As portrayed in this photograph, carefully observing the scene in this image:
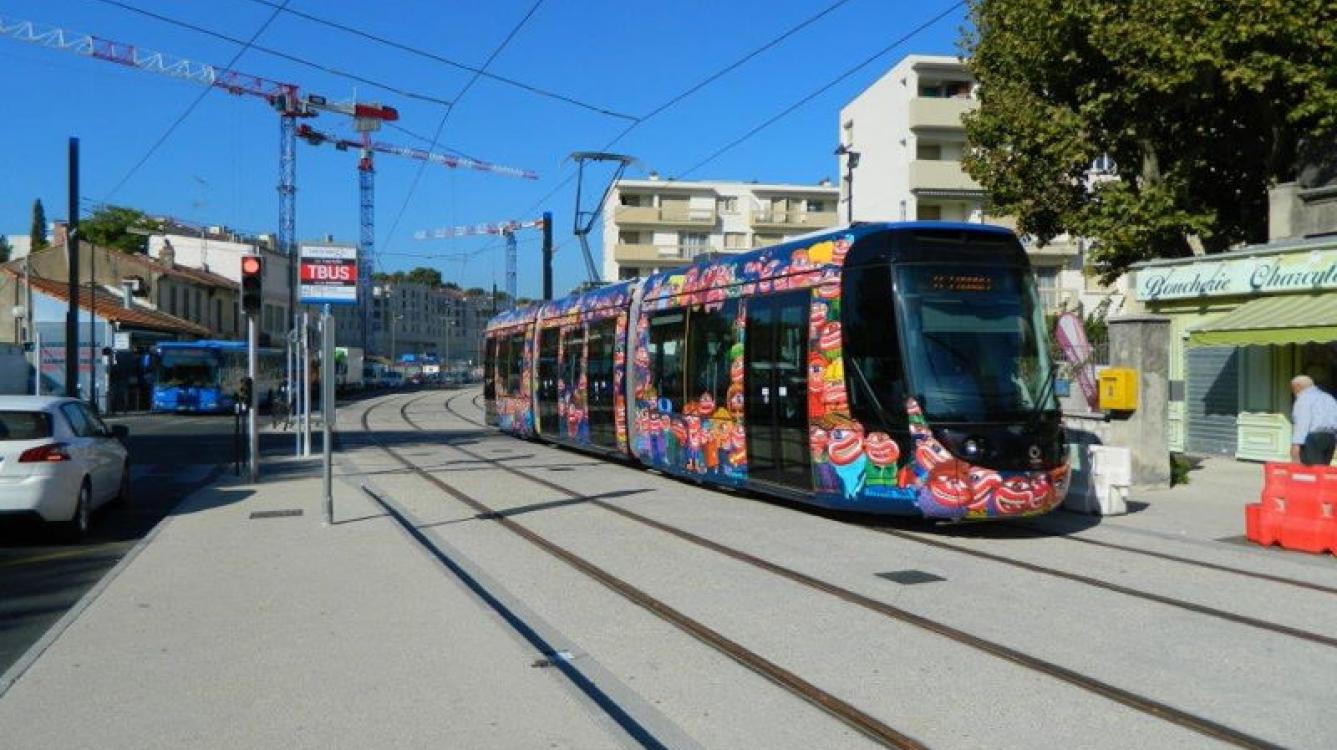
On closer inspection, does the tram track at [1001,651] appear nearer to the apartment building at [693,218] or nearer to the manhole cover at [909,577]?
the manhole cover at [909,577]

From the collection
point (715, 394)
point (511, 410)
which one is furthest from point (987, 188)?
point (715, 394)

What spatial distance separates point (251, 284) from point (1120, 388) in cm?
1280

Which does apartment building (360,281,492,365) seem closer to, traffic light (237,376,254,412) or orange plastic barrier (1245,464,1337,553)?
traffic light (237,376,254,412)

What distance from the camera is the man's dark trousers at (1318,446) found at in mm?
13219

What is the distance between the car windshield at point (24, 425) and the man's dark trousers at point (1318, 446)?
14.0 meters

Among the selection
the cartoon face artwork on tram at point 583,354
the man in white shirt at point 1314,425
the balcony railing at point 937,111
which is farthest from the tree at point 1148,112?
the balcony railing at point 937,111

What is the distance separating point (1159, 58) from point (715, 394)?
1173 cm

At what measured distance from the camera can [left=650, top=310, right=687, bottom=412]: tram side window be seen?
15.6m

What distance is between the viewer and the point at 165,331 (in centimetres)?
6012

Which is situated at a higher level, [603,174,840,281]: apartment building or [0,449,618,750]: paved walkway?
[603,174,840,281]: apartment building

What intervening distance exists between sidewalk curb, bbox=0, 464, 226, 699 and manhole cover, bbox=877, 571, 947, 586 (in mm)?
5999

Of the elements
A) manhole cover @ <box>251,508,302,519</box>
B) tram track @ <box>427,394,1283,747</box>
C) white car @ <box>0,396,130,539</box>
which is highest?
white car @ <box>0,396,130,539</box>

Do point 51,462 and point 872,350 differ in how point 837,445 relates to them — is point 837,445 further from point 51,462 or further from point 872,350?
point 51,462

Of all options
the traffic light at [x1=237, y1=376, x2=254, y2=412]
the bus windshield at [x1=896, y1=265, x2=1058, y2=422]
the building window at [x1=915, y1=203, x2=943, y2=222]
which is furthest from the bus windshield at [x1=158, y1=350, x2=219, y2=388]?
the bus windshield at [x1=896, y1=265, x2=1058, y2=422]
